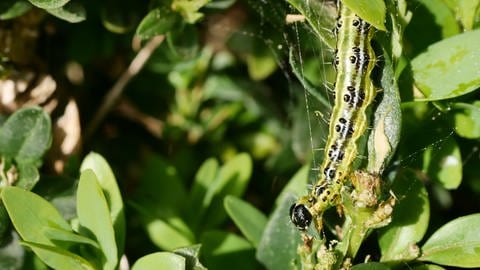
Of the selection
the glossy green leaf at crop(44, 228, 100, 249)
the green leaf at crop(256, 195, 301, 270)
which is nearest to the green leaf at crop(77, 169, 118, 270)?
the glossy green leaf at crop(44, 228, 100, 249)

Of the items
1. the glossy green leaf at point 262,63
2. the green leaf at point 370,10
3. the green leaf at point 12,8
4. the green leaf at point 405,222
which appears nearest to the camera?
the green leaf at point 370,10

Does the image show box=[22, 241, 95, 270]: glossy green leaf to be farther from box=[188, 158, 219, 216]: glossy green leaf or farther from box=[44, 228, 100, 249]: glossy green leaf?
box=[188, 158, 219, 216]: glossy green leaf

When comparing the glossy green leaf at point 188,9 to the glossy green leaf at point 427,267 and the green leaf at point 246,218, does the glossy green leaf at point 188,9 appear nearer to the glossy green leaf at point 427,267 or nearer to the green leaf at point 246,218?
the green leaf at point 246,218

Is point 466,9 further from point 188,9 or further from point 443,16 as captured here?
point 188,9

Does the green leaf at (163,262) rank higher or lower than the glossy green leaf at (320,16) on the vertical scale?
lower

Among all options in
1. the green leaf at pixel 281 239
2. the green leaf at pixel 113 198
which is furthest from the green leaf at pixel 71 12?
the green leaf at pixel 281 239

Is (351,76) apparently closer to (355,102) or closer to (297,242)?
(355,102)
